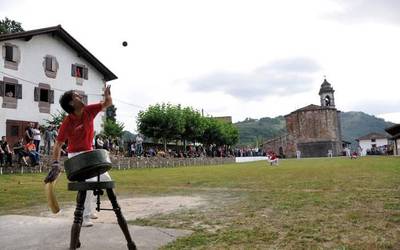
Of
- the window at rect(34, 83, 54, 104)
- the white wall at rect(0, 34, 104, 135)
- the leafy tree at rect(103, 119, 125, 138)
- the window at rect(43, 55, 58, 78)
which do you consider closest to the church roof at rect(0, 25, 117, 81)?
the white wall at rect(0, 34, 104, 135)

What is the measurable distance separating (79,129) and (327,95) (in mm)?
92155

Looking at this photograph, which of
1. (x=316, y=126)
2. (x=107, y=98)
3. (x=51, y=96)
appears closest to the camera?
(x=107, y=98)

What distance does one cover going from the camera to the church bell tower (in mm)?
91250

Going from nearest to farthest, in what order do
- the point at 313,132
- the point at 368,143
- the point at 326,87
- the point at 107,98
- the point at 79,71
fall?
1. the point at 107,98
2. the point at 79,71
3. the point at 313,132
4. the point at 326,87
5. the point at 368,143

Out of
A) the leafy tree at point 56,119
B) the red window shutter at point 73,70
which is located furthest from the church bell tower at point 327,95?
the leafy tree at point 56,119

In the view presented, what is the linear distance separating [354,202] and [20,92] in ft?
97.5

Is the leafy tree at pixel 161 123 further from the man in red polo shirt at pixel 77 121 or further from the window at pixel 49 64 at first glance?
the man in red polo shirt at pixel 77 121

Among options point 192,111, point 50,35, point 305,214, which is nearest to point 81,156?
point 305,214

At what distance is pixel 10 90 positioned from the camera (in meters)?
32.0

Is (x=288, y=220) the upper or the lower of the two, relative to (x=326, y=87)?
lower

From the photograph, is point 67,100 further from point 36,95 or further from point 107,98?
point 36,95

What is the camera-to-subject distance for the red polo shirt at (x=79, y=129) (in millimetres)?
4836

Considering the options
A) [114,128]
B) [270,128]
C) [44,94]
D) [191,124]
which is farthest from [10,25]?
[270,128]

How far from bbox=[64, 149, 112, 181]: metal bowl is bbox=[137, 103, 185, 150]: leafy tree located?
3999 cm
